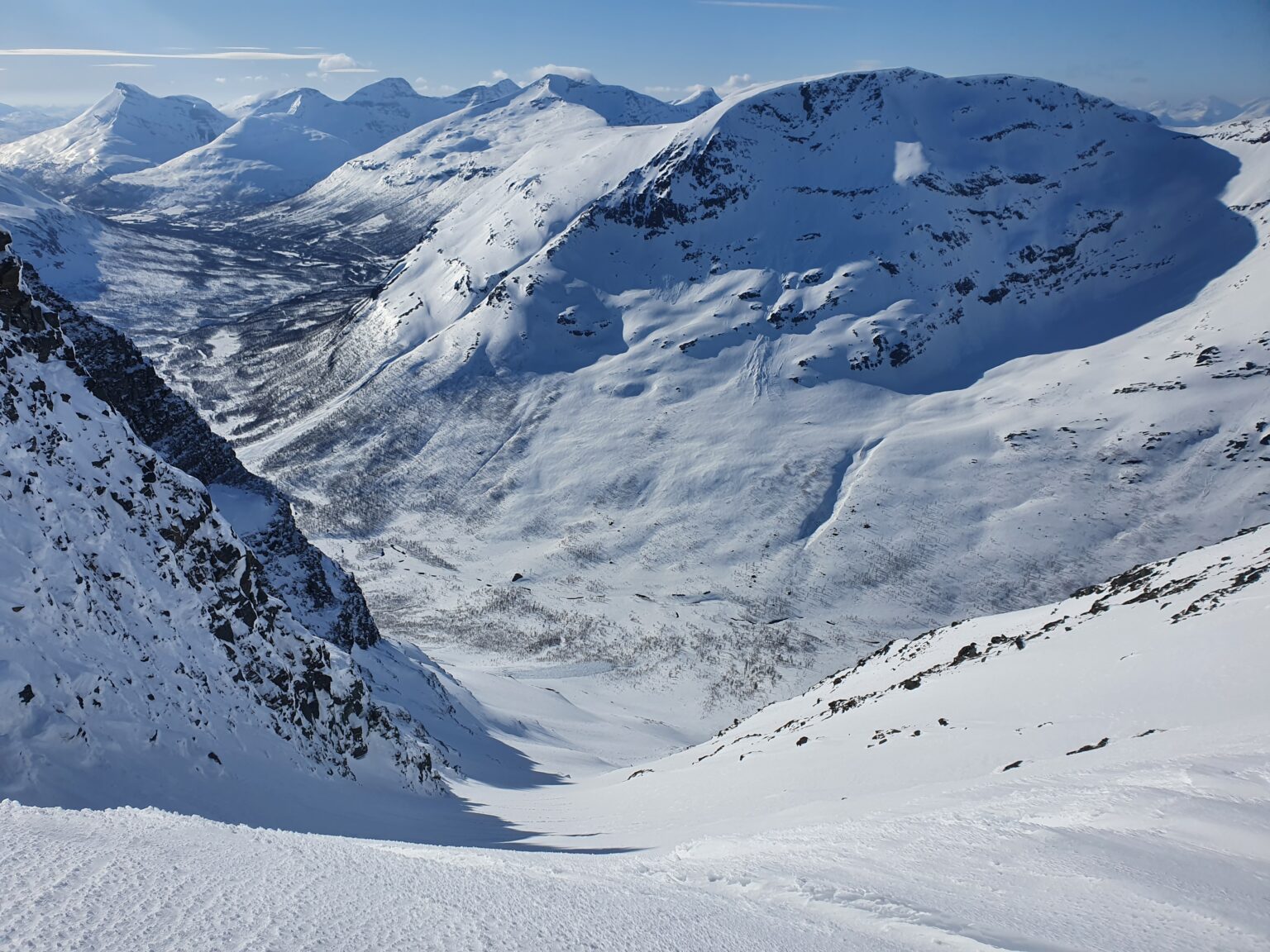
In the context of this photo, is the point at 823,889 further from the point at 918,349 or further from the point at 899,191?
the point at 899,191

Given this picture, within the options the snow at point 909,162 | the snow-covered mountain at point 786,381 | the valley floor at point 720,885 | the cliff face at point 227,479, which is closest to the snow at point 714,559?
the valley floor at point 720,885

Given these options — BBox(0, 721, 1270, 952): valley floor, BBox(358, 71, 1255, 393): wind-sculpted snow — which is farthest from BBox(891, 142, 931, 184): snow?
BBox(0, 721, 1270, 952): valley floor

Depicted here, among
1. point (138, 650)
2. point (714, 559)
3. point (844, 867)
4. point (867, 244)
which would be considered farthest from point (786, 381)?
point (844, 867)

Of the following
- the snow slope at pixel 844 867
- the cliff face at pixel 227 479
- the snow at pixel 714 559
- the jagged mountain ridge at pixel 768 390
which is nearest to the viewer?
the snow slope at pixel 844 867

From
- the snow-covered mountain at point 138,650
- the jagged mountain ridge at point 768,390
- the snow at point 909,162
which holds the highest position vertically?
the snow at point 909,162

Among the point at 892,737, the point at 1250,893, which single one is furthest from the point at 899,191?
the point at 1250,893

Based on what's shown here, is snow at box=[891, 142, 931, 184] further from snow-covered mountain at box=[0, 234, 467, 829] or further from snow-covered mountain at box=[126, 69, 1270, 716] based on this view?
snow-covered mountain at box=[0, 234, 467, 829]

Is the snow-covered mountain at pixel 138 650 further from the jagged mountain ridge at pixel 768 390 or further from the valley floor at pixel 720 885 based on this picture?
the jagged mountain ridge at pixel 768 390
